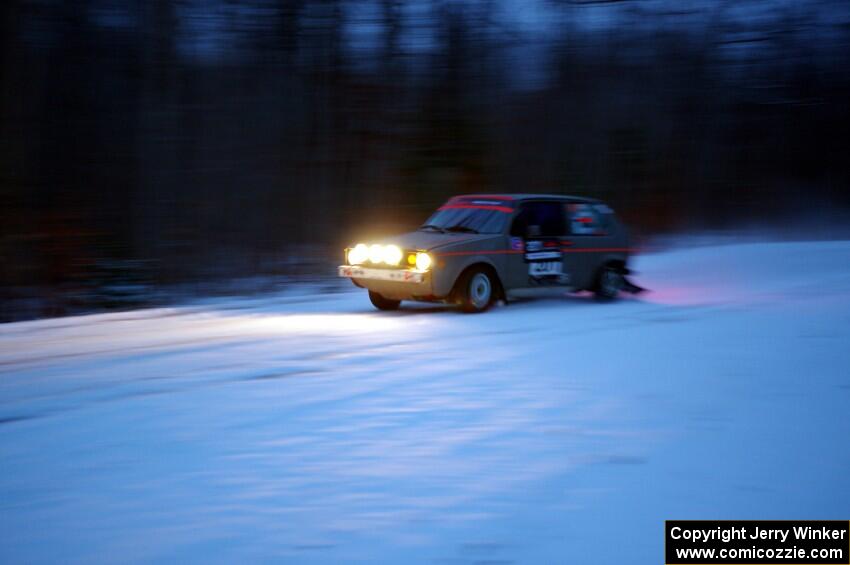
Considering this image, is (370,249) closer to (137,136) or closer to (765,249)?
(137,136)

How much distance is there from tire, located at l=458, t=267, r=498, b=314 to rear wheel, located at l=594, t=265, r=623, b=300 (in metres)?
2.16

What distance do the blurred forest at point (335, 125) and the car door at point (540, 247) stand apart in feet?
21.3

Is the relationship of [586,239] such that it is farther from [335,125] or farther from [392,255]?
[335,125]

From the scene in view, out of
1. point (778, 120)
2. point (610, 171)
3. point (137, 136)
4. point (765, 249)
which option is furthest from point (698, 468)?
point (778, 120)

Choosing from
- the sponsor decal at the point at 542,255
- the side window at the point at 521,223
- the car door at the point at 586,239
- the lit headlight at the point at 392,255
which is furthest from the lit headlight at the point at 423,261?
the car door at the point at 586,239

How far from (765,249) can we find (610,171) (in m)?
8.72

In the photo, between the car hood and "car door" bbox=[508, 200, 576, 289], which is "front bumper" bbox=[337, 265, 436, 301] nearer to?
the car hood

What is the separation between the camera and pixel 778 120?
36.8 m

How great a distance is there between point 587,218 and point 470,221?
213 centimetres

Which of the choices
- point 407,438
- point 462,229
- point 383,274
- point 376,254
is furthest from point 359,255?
point 407,438

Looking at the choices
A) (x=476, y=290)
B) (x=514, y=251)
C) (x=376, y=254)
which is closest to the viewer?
(x=376, y=254)

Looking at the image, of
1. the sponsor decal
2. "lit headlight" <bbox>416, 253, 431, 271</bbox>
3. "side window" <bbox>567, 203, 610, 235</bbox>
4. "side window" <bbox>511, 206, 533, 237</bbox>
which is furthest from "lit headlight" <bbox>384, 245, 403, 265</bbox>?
"side window" <bbox>567, 203, 610, 235</bbox>

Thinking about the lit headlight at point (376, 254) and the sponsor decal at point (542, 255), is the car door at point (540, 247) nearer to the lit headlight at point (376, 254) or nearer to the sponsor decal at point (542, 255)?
the sponsor decal at point (542, 255)

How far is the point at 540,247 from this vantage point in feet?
39.9
